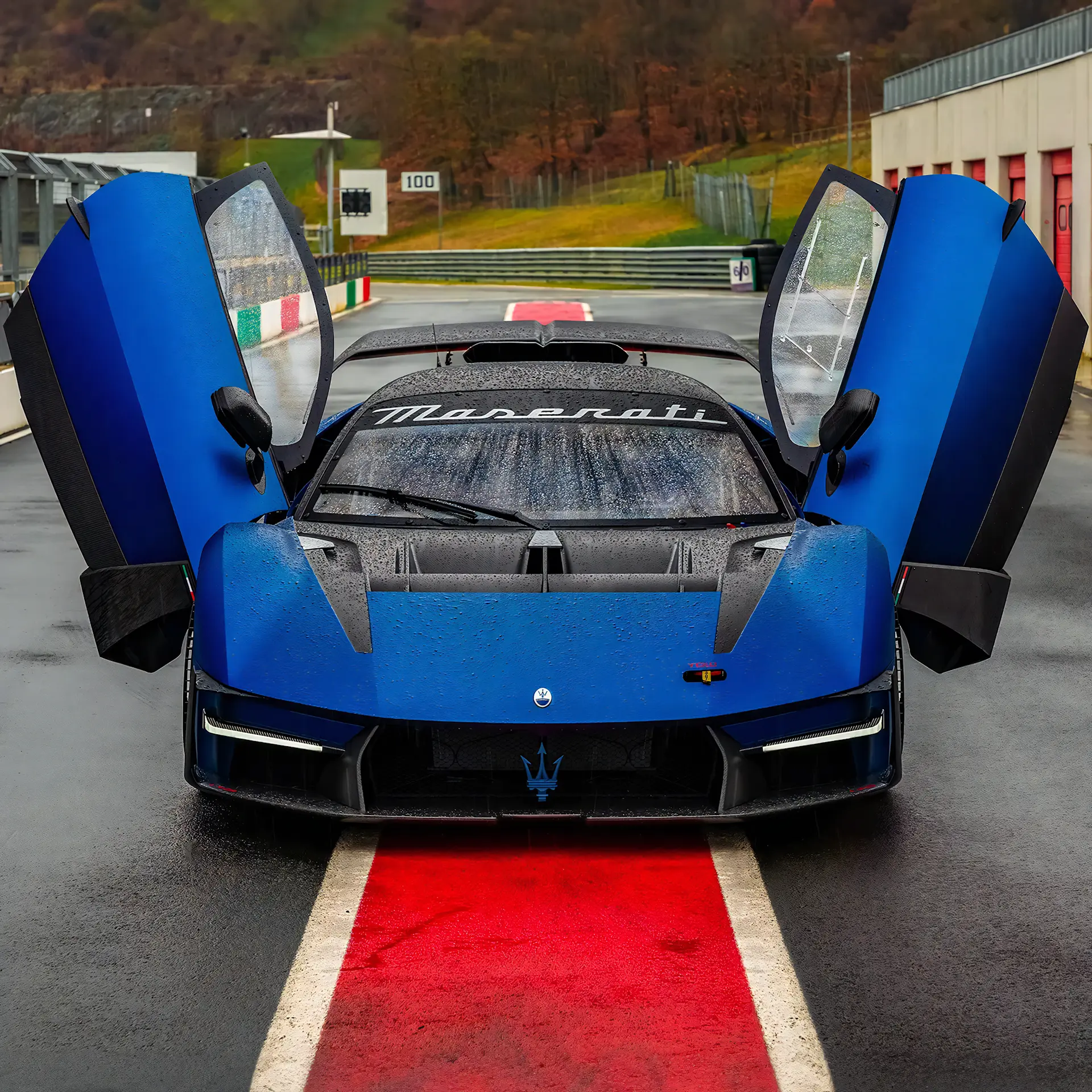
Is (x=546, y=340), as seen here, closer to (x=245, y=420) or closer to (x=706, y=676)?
(x=245, y=420)

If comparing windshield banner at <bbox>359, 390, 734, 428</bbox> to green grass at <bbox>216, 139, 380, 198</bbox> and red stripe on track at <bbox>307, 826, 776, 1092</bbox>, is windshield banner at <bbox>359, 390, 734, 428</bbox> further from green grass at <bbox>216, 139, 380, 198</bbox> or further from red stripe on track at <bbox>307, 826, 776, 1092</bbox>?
green grass at <bbox>216, 139, 380, 198</bbox>

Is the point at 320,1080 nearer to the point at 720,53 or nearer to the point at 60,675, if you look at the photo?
the point at 60,675

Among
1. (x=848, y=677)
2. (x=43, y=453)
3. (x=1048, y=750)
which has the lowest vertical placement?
(x=1048, y=750)

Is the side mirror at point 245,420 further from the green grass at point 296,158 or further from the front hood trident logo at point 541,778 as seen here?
the green grass at point 296,158

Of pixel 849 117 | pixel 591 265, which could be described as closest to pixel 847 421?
pixel 591 265

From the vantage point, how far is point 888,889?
4.46 metres

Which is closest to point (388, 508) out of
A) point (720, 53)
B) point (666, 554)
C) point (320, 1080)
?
point (666, 554)

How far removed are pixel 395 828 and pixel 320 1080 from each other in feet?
5.26

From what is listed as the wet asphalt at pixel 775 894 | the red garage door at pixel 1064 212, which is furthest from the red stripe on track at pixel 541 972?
the red garage door at pixel 1064 212

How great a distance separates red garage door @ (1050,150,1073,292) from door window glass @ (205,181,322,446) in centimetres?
2667

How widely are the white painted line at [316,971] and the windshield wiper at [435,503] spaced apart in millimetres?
1025

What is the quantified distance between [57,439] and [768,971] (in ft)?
10.9

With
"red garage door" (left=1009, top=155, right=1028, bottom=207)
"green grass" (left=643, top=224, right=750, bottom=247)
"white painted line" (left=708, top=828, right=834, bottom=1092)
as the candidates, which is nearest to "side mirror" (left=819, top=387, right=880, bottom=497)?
"white painted line" (left=708, top=828, right=834, bottom=1092)

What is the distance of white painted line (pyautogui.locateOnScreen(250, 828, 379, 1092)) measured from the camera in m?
3.41
